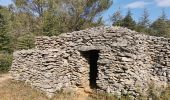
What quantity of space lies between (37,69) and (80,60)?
1.80 m

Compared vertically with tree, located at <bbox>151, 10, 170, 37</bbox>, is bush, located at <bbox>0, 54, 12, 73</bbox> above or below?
below

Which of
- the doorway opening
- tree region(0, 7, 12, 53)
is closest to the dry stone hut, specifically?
the doorway opening

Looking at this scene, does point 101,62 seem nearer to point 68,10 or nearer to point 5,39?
point 5,39

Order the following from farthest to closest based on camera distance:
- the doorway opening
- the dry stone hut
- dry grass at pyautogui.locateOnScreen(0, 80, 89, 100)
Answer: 1. the doorway opening
2. the dry stone hut
3. dry grass at pyautogui.locateOnScreen(0, 80, 89, 100)

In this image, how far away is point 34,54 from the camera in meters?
13.4

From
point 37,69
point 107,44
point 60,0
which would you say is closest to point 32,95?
point 37,69

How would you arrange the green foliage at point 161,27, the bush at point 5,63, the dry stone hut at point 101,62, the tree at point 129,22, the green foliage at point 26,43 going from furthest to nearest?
the green foliage at point 161,27, the tree at point 129,22, the green foliage at point 26,43, the bush at point 5,63, the dry stone hut at point 101,62

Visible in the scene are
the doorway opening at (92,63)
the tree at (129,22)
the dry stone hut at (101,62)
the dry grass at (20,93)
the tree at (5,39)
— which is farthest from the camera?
the tree at (129,22)

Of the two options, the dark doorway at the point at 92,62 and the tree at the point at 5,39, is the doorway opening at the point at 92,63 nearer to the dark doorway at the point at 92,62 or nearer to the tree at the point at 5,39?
the dark doorway at the point at 92,62

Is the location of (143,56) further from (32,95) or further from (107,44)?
(32,95)

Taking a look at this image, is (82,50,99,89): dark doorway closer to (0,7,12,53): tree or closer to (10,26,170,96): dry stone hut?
(10,26,170,96): dry stone hut

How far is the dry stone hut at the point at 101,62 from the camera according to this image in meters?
12.8

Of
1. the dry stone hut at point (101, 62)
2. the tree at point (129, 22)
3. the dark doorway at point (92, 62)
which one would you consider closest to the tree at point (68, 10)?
the tree at point (129, 22)

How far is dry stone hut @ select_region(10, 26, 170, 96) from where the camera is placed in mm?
12797
